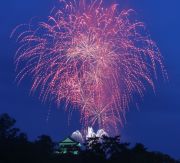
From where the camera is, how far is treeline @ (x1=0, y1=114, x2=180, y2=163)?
112 ft

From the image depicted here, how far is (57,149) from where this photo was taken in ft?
143

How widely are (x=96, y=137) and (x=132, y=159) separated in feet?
12.9

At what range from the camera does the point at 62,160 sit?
3666cm

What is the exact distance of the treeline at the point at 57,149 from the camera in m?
34.0

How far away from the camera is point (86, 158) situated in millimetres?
38031

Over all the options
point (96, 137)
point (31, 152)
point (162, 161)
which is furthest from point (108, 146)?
point (31, 152)

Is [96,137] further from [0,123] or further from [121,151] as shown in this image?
[0,123]

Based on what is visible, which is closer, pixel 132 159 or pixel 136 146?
pixel 132 159

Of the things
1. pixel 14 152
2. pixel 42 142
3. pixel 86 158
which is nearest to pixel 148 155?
pixel 86 158

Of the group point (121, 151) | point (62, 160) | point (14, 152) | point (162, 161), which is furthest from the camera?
point (162, 161)

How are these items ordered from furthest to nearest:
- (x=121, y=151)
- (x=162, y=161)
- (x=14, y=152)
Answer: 1. (x=162, y=161)
2. (x=121, y=151)
3. (x=14, y=152)

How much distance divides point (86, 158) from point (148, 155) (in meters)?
5.87

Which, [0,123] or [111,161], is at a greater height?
[0,123]

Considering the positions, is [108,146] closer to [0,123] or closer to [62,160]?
[62,160]
